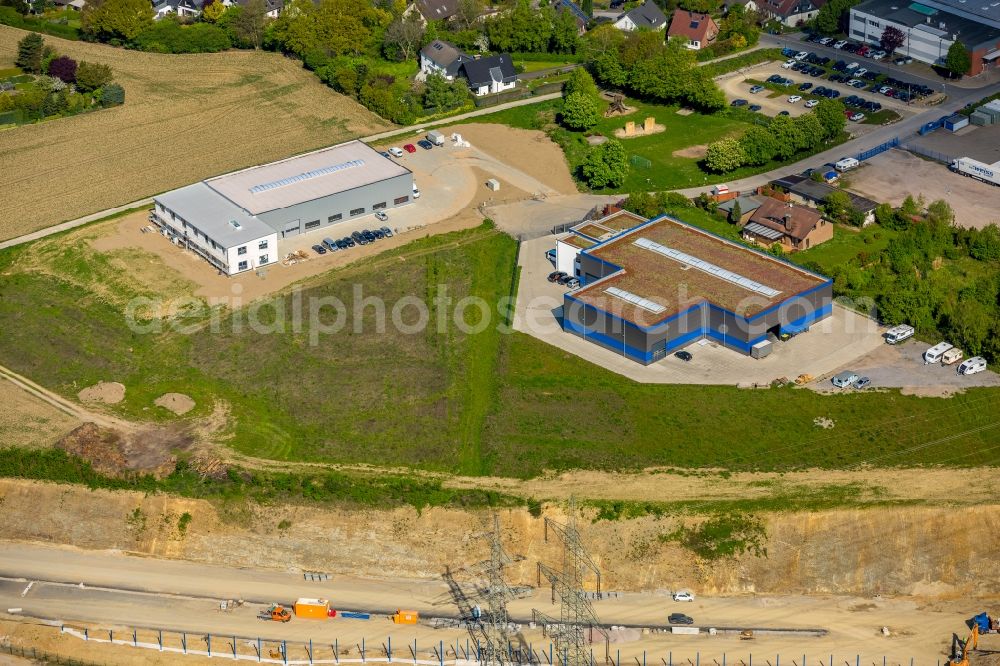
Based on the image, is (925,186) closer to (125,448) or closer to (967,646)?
(967,646)

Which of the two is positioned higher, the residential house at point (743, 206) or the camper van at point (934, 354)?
the residential house at point (743, 206)

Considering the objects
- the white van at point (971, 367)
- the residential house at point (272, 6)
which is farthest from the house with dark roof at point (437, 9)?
the white van at point (971, 367)

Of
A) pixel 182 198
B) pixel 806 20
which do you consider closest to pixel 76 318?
pixel 182 198

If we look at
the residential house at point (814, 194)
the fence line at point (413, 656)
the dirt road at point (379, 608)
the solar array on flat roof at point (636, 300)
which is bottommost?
the fence line at point (413, 656)

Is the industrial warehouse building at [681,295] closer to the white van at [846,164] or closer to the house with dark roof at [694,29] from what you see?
the white van at [846,164]

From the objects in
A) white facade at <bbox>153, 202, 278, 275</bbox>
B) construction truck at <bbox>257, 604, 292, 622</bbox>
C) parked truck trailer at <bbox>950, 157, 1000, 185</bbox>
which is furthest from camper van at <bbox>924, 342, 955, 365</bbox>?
white facade at <bbox>153, 202, 278, 275</bbox>

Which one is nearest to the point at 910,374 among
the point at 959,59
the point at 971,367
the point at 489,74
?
the point at 971,367

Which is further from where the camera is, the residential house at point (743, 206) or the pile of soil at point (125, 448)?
the residential house at point (743, 206)

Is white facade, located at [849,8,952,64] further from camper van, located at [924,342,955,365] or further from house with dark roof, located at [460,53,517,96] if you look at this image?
camper van, located at [924,342,955,365]
